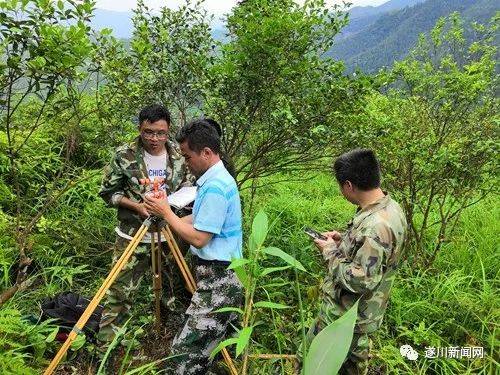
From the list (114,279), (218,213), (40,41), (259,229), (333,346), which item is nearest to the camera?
(333,346)

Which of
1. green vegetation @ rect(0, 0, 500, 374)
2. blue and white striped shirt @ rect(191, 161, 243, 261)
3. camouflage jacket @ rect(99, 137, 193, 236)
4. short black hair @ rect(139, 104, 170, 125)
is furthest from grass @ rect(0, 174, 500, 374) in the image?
short black hair @ rect(139, 104, 170, 125)

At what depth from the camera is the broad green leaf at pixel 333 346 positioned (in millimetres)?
763

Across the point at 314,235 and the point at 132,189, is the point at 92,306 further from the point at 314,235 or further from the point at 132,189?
the point at 314,235

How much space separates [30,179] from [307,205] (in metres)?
3.63

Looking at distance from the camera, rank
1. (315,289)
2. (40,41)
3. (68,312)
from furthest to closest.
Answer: (315,289) → (68,312) → (40,41)

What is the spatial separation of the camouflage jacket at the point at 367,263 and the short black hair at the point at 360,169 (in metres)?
0.12

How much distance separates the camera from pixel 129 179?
3.24 m

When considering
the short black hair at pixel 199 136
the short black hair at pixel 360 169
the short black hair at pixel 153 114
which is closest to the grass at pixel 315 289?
the short black hair at pixel 360 169

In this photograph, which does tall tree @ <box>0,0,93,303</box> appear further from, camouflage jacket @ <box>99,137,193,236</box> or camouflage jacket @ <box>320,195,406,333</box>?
camouflage jacket @ <box>320,195,406,333</box>

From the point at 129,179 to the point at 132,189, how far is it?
0.08 meters

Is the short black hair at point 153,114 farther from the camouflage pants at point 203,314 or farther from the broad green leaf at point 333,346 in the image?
the broad green leaf at point 333,346

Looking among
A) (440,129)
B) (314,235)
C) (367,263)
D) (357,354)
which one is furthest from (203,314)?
(440,129)

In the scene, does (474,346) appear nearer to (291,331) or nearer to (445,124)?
(291,331)

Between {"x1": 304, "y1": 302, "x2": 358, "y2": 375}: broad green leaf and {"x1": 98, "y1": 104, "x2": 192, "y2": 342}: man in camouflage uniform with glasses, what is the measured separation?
2.49 metres
